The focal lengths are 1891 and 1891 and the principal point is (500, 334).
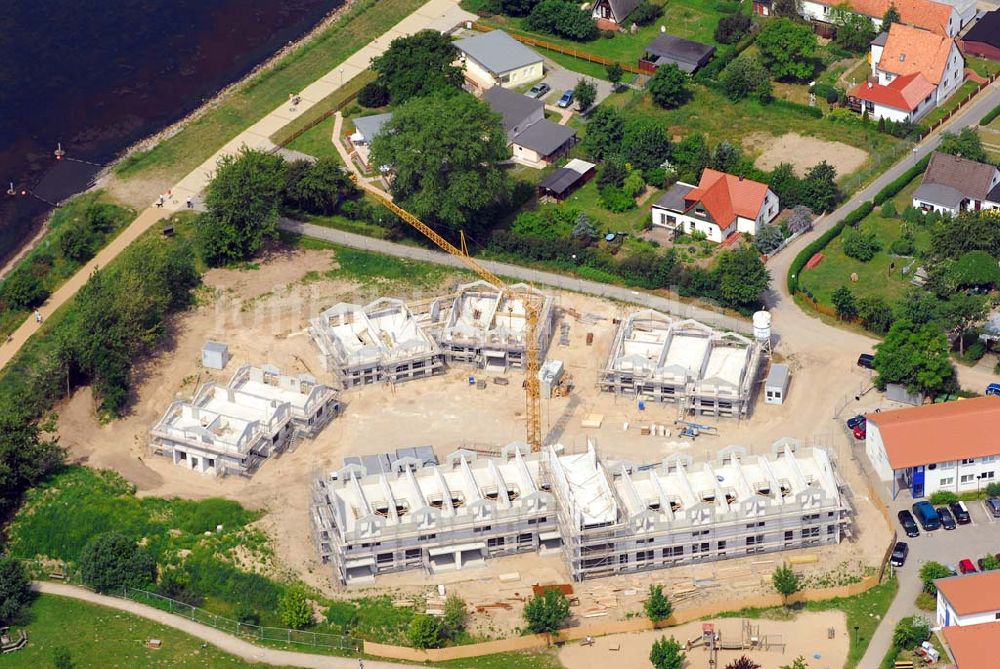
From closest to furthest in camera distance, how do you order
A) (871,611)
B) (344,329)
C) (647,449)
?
1. (871,611)
2. (647,449)
3. (344,329)

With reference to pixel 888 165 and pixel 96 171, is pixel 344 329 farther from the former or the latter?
pixel 888 165

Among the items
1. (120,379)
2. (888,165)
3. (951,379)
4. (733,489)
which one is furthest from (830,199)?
(120,379)

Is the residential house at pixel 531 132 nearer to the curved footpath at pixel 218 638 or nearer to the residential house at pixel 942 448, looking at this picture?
the residential house at pixel 942 448

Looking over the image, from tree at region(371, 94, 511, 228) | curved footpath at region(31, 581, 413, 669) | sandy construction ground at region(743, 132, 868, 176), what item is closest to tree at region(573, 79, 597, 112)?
sandy construction ground at region(743, 132, 868, 176)

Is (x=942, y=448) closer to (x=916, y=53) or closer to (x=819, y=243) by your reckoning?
(x=819, y=243)

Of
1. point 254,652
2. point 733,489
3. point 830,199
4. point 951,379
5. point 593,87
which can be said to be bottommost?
point 254,652

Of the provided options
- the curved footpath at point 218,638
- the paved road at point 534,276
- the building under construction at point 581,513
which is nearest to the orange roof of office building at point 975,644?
the building under construction at point 581,513

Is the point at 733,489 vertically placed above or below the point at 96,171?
below
